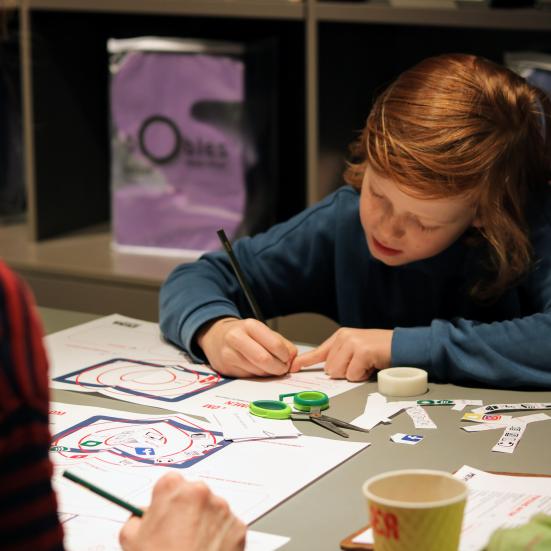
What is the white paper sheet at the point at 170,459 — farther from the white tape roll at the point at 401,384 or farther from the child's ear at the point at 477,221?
the child's ear at the point at 477,221

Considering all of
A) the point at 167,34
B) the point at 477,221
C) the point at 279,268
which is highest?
the point at 167,34

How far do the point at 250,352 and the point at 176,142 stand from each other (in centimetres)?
111

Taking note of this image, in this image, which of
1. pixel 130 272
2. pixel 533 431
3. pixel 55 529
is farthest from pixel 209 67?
pixel 55 529

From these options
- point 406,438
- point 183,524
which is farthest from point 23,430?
point 406,438

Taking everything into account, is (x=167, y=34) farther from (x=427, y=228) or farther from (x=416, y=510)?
(x=416, y=510)

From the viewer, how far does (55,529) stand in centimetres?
61

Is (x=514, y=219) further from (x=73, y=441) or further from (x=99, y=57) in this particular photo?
(x=99, y=57)

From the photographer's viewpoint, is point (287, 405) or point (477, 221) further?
point (477, 221)

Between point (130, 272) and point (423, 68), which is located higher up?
point (423, 68)

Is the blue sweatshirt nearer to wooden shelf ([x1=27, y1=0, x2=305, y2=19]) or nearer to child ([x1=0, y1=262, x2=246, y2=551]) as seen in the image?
wooden shelf ([x1=27, y1=0, x2=305, y2=19])

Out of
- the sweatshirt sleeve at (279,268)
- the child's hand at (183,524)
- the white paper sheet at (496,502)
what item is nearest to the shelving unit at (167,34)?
the sweatshirt sleeve at (279,268)

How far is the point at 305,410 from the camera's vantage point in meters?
1.22

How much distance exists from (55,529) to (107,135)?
2.19 meters

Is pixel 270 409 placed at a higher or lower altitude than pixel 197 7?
lower
